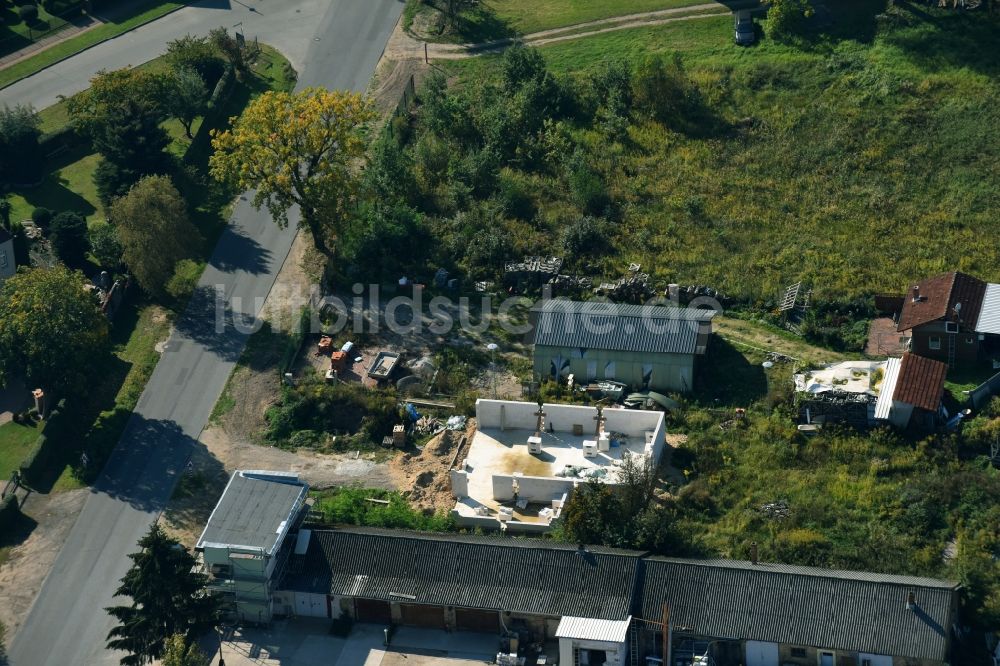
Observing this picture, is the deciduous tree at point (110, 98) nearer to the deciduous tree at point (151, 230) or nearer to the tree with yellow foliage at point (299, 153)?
the deciduous tree at point (151, 230)

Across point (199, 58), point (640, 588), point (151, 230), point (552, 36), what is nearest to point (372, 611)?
point (640, 588)

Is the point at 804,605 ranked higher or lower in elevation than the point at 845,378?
lower

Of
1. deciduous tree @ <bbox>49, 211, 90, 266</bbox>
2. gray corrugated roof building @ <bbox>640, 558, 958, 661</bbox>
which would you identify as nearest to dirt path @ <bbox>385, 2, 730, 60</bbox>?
deciduous tree @ <bbox>49, 211, 90, 266</bbox>

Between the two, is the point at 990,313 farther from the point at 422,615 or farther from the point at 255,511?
the point at 255,511

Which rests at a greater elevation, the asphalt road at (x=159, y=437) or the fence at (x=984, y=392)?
the fence at (x=984, y=392)

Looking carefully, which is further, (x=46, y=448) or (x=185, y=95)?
(x=185, y=95)

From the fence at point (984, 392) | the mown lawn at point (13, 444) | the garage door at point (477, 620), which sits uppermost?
the fence at point (984, 392)

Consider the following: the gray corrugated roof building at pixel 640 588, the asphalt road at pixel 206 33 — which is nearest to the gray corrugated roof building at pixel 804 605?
the gray corrugated roof building at pixel 640 588
